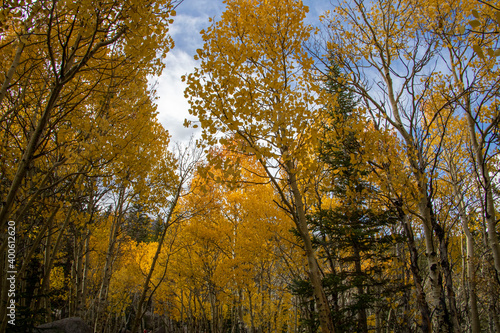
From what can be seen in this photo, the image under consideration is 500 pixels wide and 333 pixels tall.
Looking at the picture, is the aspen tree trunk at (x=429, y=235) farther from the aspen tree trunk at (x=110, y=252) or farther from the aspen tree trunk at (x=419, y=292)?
the aspen tree trunk at (x=110, y=252)

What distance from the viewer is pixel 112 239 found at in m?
6.41

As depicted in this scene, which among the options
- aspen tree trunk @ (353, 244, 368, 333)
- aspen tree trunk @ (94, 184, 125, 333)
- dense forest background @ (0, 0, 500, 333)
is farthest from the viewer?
aspen tree trunk @ (353, 244, 368, 333)

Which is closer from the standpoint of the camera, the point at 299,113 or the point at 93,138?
the point at 299,113

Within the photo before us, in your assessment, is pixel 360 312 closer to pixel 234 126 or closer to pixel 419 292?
pixel 419 292

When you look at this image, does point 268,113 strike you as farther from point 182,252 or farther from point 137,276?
point 137,276

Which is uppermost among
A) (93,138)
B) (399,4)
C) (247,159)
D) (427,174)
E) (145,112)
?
(399,4)

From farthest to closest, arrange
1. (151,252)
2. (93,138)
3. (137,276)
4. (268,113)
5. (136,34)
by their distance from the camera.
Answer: (151,252), (137,276), (93,138), (268,113), (136,34)

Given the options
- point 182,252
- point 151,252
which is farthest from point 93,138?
point 151,252

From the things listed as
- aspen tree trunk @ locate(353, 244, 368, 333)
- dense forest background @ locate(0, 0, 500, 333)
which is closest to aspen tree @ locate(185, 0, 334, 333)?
dense forest background @ locate(0, 0, 500, 333)

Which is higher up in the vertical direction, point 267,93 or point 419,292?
point 267,93

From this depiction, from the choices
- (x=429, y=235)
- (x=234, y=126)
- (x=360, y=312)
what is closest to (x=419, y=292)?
(x=429, y=235)

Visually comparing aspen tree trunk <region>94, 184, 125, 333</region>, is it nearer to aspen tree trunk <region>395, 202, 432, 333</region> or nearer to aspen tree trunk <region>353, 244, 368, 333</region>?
aspen tree trunk <region>395, 202, 432, 333</region>

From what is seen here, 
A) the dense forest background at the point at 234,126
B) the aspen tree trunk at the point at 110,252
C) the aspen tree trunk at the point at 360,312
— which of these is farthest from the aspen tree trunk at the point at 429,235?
the aspen tree trunk at the point at 110,252

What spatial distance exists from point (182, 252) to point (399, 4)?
9.82m
